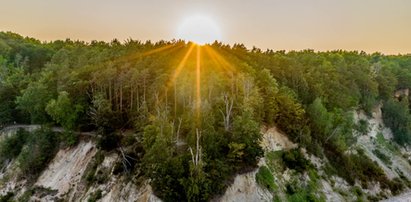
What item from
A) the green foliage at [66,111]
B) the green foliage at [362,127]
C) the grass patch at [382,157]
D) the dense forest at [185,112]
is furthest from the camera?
the green foliage at [362,127]

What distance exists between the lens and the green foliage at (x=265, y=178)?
233 ft

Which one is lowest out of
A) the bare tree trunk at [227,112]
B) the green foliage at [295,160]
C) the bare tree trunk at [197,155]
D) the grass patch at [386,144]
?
the grass patch at [386,144]

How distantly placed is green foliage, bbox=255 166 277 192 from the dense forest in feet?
6.85

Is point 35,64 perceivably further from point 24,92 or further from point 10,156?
Result: point 10,156

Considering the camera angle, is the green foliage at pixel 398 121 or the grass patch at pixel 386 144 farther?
the green foliage at pixel 398 121

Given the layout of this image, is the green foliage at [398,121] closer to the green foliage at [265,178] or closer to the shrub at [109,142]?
the green foliage at [265,178]

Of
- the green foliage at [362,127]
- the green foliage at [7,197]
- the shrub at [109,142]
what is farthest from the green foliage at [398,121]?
the green foliage at [7,197]

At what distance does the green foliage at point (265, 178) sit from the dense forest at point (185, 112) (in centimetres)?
209

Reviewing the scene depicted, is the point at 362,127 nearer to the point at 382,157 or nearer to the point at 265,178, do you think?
the point at 382,157

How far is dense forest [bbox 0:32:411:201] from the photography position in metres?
66.3

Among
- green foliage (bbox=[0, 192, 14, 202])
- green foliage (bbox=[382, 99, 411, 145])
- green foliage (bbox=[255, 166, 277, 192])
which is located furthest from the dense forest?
green foliage (bbox=[382, 99, 411, 145])

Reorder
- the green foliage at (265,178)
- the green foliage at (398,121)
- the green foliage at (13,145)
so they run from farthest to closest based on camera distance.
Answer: the green foliage at (398,121) → the green foliage at (13,145) → the green foliage at (265,178)

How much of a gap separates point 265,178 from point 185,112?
15.1 metres

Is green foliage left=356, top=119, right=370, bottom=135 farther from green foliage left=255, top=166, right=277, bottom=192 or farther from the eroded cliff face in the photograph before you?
green foliage left=255, top=166, right=277, bottom=192
